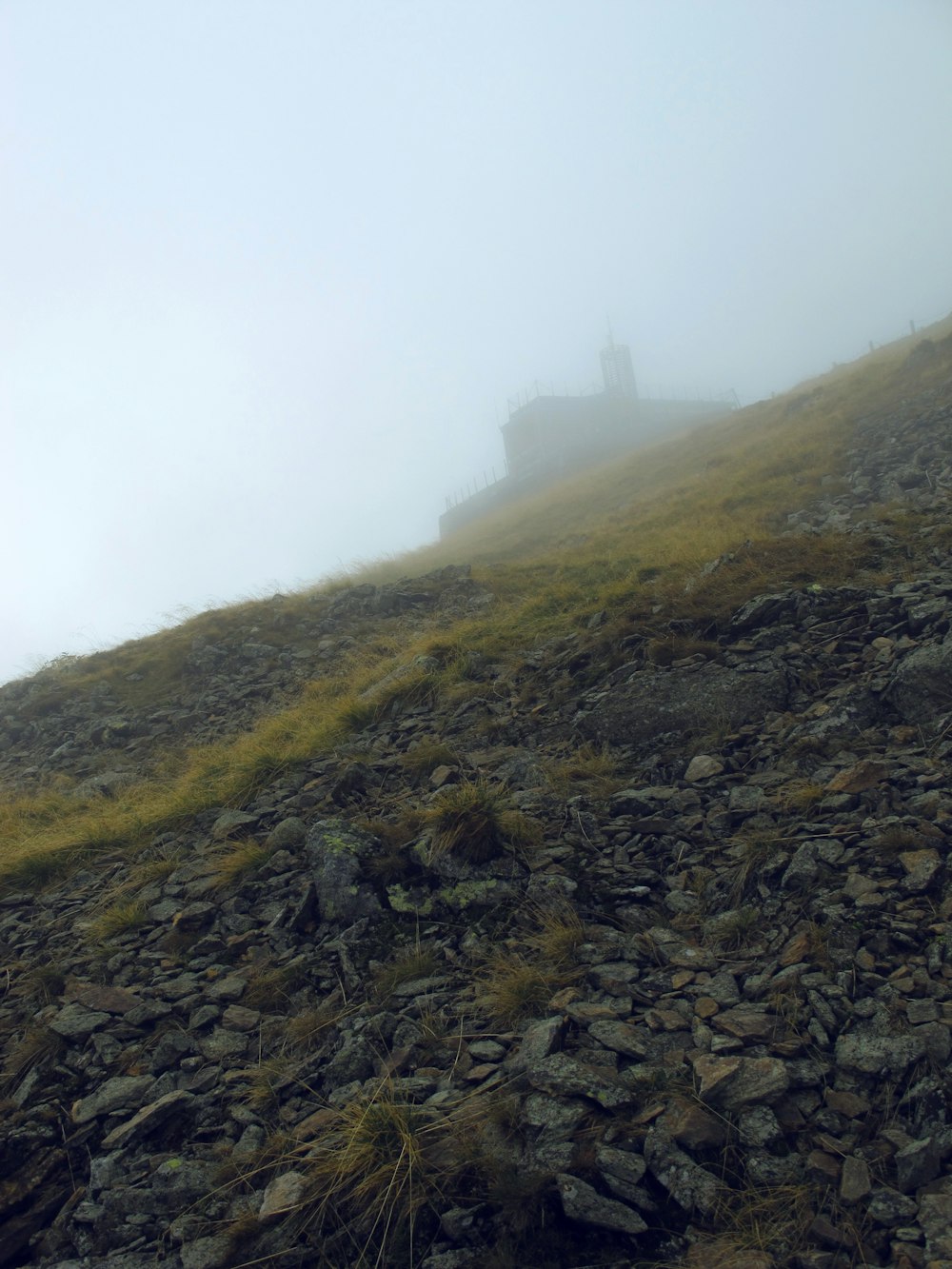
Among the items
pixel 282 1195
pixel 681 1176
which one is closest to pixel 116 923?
pixel 282 1195

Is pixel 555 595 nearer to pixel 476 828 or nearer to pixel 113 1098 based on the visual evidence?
pixel 476 828

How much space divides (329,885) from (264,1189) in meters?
2.18

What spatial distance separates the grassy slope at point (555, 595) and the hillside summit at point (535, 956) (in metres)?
0.10

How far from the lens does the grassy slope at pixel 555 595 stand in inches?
315

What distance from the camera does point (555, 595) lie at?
12398mm

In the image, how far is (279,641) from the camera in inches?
557

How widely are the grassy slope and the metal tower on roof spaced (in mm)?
49180

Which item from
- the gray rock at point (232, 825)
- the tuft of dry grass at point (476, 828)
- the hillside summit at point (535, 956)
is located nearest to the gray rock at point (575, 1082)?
the hillside summit at point (535, 956)

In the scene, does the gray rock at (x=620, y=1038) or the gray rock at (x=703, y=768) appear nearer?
the gray rock at (x=620, y=1038)

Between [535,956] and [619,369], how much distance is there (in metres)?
78.1

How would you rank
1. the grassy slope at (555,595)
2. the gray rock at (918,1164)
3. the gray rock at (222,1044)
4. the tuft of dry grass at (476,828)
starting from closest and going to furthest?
the gray rock at (918,1164) → the gray rock at (222,1044) → the tuft of dry grass at (476,828) → the grassy slope at (555,595)

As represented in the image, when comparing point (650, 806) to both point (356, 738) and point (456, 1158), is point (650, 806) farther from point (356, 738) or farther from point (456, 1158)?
point (356, 738)

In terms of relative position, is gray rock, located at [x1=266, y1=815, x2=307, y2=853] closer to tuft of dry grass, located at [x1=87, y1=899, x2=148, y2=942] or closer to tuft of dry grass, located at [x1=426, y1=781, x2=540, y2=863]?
tuft of dry grass, located at [x1=87, y1=899, x2=148, y2=942]

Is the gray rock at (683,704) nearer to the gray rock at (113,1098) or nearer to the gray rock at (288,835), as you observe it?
Answer: the gray rock at (288,835)
